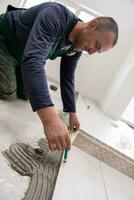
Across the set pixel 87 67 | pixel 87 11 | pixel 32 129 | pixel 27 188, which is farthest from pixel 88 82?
pixel 27 188

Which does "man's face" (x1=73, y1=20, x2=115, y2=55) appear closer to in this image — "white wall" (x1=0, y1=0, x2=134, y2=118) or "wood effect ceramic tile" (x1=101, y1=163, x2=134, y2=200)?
"wood effect ceramic tile" (x1=101, y1=163, x2=134, y2=200)

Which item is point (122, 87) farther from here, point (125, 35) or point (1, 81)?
point (1, 81)

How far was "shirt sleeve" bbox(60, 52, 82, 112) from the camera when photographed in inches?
60.0

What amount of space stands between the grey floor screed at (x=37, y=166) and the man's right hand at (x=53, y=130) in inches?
8.0

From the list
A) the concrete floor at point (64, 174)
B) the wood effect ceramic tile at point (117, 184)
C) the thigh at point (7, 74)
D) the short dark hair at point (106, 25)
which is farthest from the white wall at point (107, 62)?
the short dark hair at point (106, 25)

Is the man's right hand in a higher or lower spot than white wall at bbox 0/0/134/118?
higher

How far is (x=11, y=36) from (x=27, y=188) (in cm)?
86

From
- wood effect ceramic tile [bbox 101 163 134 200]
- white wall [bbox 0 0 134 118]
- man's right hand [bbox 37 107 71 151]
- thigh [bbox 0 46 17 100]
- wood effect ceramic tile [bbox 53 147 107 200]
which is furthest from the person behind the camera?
white wall [bbox 0 0 134 118]

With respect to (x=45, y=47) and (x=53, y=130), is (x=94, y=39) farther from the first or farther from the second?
(x=53, y=130)

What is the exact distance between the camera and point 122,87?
9.24 feet

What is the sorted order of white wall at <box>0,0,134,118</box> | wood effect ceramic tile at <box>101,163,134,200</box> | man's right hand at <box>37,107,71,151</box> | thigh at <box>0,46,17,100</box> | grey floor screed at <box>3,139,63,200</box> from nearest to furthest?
1. man's right hand at <box>37,107,71,151</box>
2. grey floor screed at <box>3,139,63,200</box>
3. wood effect ceramic tile at <box>101,163,134,200</box>
4. thigh at <box>0,46,17,100</box>
5. white wall at <box>0,0,134,118</box>

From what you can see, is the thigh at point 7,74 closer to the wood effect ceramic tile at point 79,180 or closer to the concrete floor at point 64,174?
the concrete floor at point 64,174

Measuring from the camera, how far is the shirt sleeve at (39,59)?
0.85 meters

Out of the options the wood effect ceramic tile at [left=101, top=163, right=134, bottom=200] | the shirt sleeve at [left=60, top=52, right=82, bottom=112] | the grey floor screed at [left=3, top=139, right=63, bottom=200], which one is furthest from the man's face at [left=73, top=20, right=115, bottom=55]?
the wood effect ceramic tile at [left=101, top=163, right=134, bottom=200]
